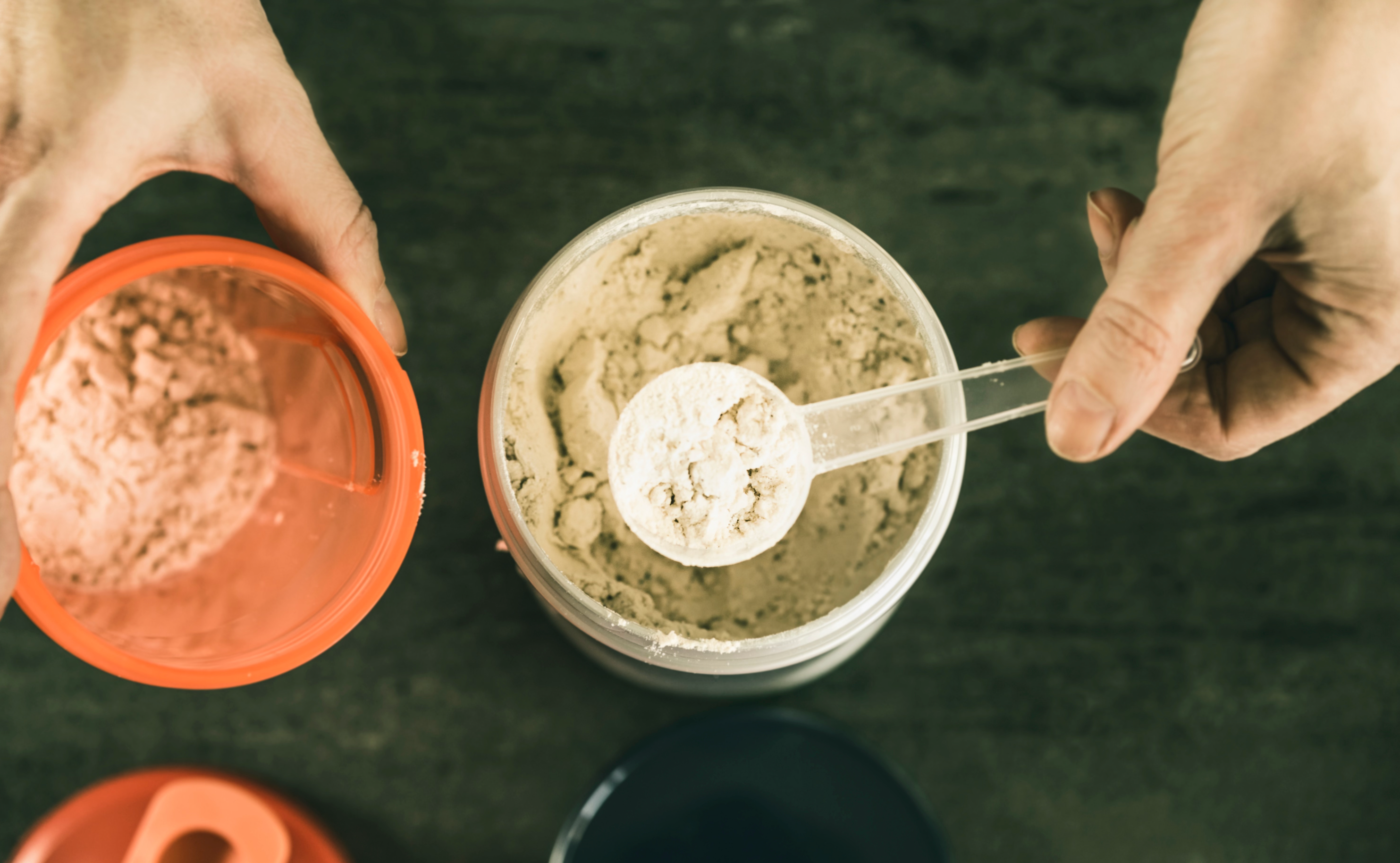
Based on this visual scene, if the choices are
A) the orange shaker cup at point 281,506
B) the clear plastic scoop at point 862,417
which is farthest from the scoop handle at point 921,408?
the orange shaker cup at point 281,506

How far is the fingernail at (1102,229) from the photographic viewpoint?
2.11ft

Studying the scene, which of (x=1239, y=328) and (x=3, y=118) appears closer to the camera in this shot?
(x=3, y=118)

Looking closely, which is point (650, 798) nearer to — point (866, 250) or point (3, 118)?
point (866, 250)

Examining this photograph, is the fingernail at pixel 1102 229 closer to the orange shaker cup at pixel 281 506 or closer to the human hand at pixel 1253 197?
the human hand at pixel 1253 197

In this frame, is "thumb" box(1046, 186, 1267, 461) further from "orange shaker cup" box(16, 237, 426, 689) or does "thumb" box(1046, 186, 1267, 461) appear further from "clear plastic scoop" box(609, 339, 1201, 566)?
"orange shaker cup" box(16, 237, 426, 689)

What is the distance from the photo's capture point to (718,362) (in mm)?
631

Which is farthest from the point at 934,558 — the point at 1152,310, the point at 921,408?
the point at 1152,310

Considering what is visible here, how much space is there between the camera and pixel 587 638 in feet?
2.22

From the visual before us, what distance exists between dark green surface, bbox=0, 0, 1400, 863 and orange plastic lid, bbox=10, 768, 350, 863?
0.12ft

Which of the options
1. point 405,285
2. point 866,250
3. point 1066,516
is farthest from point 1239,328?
point 405,285

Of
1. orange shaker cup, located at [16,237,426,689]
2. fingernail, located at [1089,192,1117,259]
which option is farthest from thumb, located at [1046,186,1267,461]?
orange shaker cup, located at [16,237,426,689]

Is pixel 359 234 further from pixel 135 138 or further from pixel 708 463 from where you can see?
pixel 708 463

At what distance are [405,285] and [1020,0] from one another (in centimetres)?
62

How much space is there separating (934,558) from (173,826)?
67 cm
